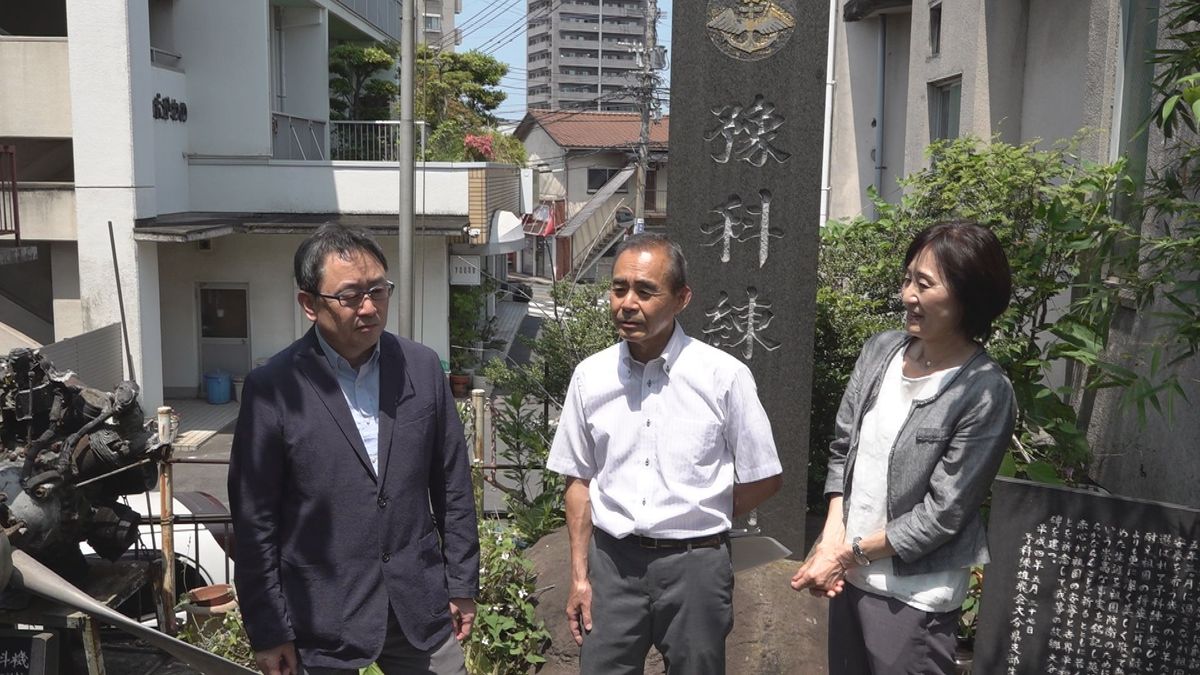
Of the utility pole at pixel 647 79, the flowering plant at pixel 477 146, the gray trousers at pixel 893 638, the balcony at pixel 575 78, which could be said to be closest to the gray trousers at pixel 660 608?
the gray trousers at pixel 893 638

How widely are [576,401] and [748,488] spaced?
24.0 inches

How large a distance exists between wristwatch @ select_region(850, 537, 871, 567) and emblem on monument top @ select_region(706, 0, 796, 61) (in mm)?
3660

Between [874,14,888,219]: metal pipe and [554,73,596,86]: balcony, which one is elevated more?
[554,73,596,86]: balcony

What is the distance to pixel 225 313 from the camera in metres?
19.6

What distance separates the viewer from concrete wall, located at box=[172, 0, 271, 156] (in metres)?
18.8

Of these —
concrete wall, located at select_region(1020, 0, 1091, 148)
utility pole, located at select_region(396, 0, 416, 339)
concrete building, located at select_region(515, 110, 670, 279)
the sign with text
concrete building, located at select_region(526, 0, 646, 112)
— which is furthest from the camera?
concrete building, located at select_region(526, 0, 646, 112)

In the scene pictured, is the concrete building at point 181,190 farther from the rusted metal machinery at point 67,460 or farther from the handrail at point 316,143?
the rusted metal machinery at point 67,460

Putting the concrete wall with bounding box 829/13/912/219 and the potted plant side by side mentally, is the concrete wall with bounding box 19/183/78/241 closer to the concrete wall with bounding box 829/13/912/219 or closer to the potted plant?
the potted plant

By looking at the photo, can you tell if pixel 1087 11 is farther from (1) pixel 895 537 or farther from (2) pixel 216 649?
(2) pixel 216 649

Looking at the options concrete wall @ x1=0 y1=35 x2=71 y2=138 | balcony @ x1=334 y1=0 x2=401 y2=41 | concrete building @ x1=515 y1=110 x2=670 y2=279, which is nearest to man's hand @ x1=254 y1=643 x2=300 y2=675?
concrete wall @ x1=0 y1=35 x2=71 y2=138

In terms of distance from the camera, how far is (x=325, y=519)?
315 cm

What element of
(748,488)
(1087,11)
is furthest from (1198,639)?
(1087,11)

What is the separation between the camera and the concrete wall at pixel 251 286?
19.2 meters

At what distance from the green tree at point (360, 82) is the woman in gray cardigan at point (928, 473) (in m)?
24.7
